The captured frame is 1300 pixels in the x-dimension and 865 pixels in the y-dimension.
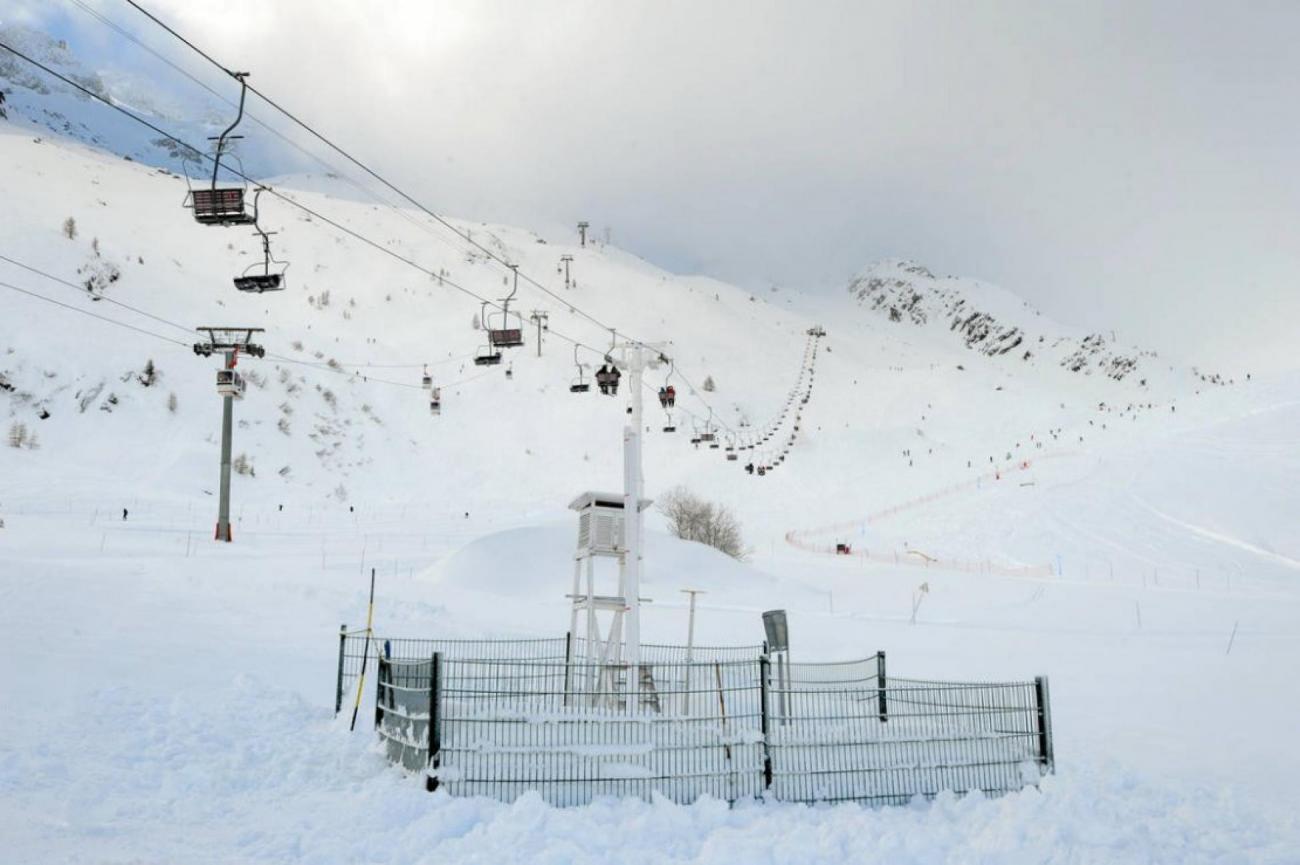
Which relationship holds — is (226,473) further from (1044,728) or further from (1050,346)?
(1050,346)

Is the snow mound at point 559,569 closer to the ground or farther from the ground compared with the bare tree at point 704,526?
closer to the ground

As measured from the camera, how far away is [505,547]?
40.0 m

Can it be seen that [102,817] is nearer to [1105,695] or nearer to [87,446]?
[1105,695]

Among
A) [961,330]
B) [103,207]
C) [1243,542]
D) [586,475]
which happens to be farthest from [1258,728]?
[961,330]

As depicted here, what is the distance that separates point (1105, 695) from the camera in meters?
21.4

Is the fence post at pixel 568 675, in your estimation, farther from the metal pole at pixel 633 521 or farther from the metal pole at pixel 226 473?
the metal pole at pixel 226 473

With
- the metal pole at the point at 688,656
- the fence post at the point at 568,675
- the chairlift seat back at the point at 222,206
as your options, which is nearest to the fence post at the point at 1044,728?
the metal pole at the point at 688,656

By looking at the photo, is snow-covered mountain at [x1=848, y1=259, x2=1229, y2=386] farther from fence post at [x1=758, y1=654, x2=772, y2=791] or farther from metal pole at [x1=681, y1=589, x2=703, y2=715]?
fence post at [x1=758, y1=654, x2=772, y2=791]

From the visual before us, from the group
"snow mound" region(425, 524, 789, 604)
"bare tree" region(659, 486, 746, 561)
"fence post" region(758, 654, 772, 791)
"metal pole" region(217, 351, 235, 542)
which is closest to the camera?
"fence post" region(758, 654, 772, 791)

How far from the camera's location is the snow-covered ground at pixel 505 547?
10148 millimetres

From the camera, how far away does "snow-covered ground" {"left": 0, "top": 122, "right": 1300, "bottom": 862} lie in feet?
33.3

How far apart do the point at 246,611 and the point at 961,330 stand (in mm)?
182684

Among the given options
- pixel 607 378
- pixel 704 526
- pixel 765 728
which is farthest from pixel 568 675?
pixel 704 526

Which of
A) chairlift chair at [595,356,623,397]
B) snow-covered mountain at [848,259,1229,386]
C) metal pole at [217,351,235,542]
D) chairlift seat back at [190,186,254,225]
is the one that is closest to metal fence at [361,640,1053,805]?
chairlift chair at [595,356,623,397]
